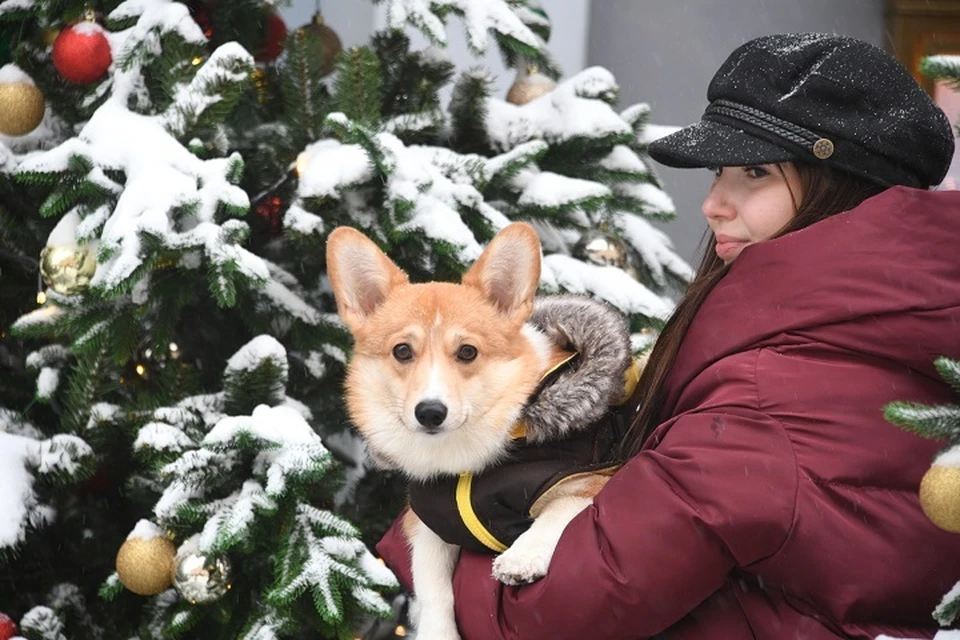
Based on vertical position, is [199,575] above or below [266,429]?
below

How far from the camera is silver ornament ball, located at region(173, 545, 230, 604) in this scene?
244 cm

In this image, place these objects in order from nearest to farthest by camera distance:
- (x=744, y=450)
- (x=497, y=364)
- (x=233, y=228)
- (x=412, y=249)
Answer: (x=744, y=450), (x=497, y=364), (x=233, y=228), (x=412, y=249)

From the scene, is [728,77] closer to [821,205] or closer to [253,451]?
[821,205]

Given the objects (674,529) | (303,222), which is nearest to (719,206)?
(674,529)

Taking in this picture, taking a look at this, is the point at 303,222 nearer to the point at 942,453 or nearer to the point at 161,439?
the point at 161,439

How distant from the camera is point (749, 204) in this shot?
1.72 metres

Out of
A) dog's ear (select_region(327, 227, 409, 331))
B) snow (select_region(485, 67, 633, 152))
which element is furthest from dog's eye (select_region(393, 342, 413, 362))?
snow (select_region(485, 67, 633, 152))

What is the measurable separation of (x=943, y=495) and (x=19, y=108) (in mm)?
2340

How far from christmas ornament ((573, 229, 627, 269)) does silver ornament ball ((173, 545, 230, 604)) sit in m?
1.23

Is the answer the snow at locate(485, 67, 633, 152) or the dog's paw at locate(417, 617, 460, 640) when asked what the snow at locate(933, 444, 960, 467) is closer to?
the dog's paw at locate(417, 617, 460, 640)

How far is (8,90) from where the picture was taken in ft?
8.77

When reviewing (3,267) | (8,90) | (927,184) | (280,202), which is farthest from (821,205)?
(3,267)

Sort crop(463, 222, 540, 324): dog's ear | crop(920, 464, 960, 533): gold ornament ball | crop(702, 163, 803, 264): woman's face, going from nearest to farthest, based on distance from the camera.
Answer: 1. crop(920, 464, 960, 533): gold ornament ball
2. crop(702, 163, 803, 264): woman's face
3. crop(463, 222, 540, 324): dog's ear

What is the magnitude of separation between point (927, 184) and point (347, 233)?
98cm
